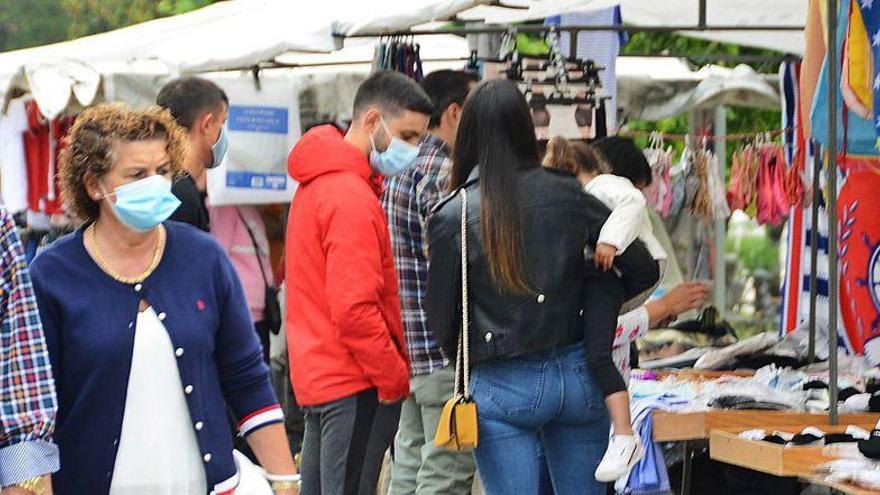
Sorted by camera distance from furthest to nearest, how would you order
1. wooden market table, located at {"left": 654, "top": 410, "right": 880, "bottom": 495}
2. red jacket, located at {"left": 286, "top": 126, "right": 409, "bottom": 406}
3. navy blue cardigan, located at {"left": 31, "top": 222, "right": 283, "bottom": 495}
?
red jacket, located at {"left": 286, "top": 126, "right": 409, "bottom": 406} → wooden market table, located at {"left": 654, "top": 410, "right": 880, "bottom": 495} → navy blue cardigan, located at {"left": 31, "top": 222, "right": 283, "bottom": 495}

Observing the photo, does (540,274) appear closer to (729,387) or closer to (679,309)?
(729,387)

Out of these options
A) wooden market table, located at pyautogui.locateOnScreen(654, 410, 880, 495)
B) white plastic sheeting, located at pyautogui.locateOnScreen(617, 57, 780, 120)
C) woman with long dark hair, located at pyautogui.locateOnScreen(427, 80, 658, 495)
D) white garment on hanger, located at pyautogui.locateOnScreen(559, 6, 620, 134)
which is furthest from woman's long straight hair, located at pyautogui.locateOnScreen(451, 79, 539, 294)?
white plastic sheeting, located at pyautogui.locateOnScreen(617, 57, 780, 120)

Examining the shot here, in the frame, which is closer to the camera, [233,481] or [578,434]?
[233,481]

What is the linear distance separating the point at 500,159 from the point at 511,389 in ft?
2.50

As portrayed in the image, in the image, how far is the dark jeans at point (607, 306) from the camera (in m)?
5.20

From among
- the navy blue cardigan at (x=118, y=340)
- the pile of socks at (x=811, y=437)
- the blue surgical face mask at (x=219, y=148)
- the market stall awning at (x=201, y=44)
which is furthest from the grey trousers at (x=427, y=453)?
the navy blue cardigan at (x=118, y=340)

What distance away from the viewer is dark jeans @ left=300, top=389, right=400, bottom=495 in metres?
6.06

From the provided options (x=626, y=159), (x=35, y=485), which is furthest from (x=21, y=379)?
(x=626, y=159)

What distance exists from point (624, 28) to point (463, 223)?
11.1 ft

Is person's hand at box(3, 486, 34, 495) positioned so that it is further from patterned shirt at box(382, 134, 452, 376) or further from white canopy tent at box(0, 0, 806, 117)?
white canopy tent at box(0, 0, 806, 117)

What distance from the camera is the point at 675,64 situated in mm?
12688

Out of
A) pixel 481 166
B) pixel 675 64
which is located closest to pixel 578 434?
pixel 481 166

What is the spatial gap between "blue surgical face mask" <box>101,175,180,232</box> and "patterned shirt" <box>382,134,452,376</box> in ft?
9.20

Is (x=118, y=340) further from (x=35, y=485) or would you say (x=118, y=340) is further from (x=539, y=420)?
(x=539, y=420)
